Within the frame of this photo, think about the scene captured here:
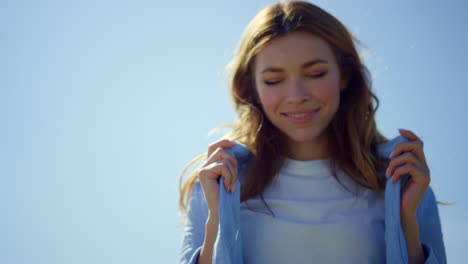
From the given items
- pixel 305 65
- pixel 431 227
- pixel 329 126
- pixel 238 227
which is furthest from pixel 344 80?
pixel 238 227

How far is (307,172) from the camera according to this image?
3.48 metres

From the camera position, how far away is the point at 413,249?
9.95 ft

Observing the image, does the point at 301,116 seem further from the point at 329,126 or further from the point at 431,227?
the point at 431,227

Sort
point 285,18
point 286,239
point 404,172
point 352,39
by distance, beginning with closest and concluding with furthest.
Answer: point 404,172
point 286,239
point 285,18
point 352,39

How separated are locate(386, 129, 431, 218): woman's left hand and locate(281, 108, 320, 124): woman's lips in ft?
2.14

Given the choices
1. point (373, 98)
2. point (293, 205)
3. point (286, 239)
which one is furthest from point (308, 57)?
point (286, 239)

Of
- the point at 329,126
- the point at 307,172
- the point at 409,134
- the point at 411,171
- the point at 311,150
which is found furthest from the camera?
the point at 329,126

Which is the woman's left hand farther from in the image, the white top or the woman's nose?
the woman's nose

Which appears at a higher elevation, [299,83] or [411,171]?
[299,83]

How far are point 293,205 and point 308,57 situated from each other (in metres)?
1.12

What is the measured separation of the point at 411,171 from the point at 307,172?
32.6 inches

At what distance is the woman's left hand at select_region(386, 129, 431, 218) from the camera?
9.59 feet

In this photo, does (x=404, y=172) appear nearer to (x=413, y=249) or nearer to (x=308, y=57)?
(x=413, y=249)

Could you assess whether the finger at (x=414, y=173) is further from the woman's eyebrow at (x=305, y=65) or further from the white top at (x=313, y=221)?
the woman's eyebrow at (x=305, y=65)
